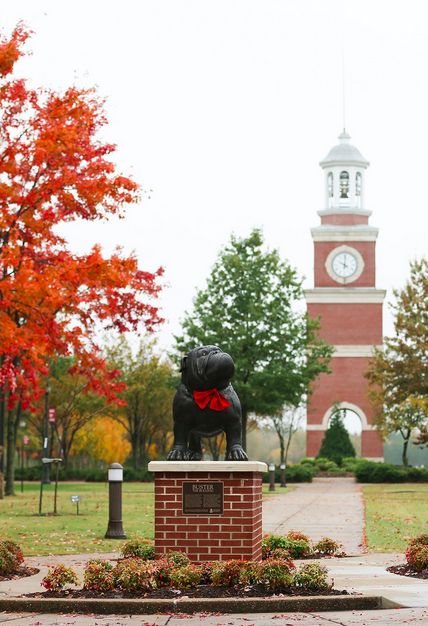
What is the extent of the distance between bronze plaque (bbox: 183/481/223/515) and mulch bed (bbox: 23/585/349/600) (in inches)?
63.2

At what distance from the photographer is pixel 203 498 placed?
12.9 m

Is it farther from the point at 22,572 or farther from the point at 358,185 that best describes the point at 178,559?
the point at 358,185

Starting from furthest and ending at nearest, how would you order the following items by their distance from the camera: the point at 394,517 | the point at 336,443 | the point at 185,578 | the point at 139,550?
the point at 336,443, the point at 394,517, the point at 139,550, the point at 185,578

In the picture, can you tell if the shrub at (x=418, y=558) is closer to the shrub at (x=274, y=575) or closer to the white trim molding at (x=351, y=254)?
the shrub at (x=274, y=575)

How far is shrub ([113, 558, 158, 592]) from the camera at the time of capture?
11188 millimetres

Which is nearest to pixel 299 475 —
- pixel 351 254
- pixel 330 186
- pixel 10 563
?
pixel 351 254

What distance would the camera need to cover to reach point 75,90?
2592 cm

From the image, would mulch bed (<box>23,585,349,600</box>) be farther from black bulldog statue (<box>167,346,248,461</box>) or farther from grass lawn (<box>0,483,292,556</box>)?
Result: grass lawn (<box>0,483,292,556</box>)

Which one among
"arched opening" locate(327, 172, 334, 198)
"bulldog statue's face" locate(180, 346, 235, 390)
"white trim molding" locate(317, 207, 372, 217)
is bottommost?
"bulldog statue's face" locate(180, 346, 235, 390)

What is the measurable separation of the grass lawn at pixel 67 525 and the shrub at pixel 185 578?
5.57 m

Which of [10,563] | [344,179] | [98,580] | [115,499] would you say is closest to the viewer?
[98,580]

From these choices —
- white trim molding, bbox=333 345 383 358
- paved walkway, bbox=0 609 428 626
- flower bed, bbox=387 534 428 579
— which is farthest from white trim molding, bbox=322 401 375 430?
paved walkway, bbox=0 609 428 626

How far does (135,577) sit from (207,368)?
2.70 meters

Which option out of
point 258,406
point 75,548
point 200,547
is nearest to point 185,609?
point 200,547
